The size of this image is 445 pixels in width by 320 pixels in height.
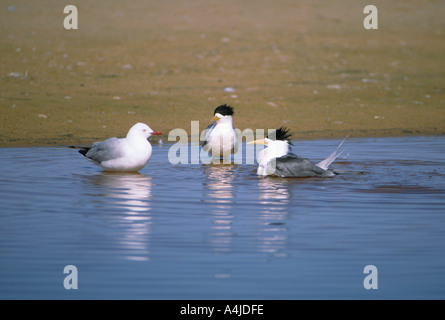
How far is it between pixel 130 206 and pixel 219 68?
13958 millimetres

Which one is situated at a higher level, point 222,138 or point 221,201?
point 222,138

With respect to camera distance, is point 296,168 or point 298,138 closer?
point 296,168

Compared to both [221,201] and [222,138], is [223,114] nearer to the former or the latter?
[222,138]

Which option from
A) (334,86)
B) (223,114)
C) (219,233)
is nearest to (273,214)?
(219,233)

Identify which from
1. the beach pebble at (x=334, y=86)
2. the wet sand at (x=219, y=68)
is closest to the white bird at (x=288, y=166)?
the wet sand at (x=219, y=68)

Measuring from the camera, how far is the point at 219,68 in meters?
22.2

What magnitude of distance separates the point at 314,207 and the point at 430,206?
1.30 meters

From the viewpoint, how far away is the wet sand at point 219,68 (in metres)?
17.4

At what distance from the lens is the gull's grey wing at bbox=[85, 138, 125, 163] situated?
1123cm

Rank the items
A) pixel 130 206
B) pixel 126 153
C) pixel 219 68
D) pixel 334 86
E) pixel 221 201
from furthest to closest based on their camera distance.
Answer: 1. pixel 219 68
2. pixel 334 86
3. pixel 126 153
4. pixel 221 201
5. pixel 130 206

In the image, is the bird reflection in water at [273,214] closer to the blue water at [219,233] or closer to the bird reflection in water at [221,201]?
the blue water at [219,233]

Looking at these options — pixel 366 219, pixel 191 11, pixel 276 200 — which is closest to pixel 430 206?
pixel 366 219

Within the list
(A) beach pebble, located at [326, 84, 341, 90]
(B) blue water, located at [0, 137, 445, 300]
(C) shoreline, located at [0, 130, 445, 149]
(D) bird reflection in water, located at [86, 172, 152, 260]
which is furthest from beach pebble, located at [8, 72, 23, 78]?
(D) bird reflection in water, located at [86, 172, 152, 260]
